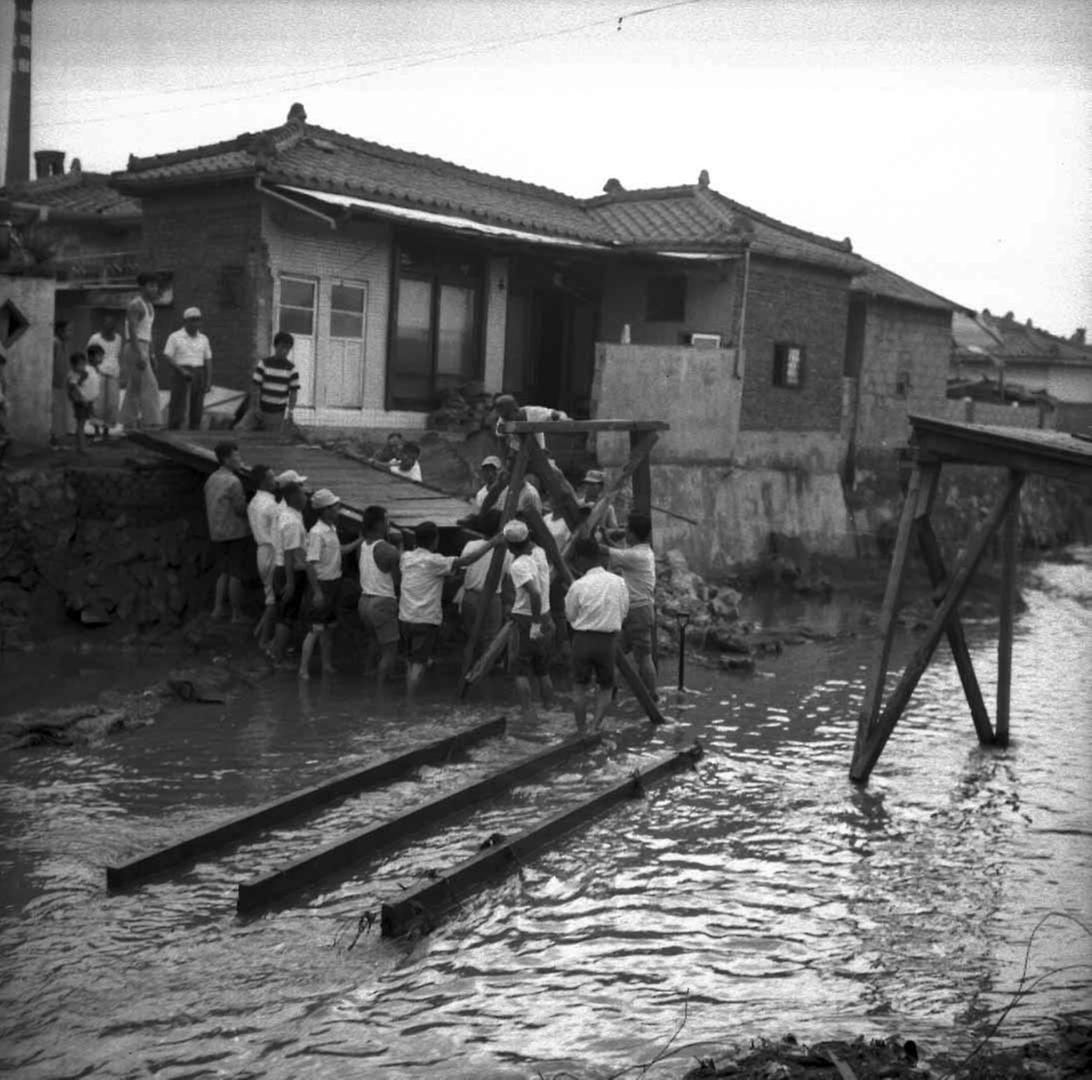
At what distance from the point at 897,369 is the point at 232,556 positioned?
21.0 metres

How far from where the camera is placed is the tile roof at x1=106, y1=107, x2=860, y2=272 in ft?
71.6

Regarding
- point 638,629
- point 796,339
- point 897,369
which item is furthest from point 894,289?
point 638,629

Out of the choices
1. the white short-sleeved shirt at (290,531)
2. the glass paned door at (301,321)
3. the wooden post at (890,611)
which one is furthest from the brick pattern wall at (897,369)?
the wooden post at (890,611)

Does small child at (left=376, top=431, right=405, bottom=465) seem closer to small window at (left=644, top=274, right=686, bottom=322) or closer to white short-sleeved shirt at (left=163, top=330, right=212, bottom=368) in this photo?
white short-sleeved shirt at (left=163, top=330, right=212, bottom=368)

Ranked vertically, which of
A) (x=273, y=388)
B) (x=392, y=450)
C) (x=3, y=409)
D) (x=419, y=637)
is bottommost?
(x=419, y=637)

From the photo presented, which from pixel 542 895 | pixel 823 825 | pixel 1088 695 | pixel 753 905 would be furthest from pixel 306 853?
pixel 1088 695

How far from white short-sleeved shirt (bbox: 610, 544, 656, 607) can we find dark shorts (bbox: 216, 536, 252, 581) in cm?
446

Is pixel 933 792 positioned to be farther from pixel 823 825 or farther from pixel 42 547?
pixel 42 547

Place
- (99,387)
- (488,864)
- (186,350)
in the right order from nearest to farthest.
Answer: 1. (488,864)
2. (99,387)
3. (186,350)

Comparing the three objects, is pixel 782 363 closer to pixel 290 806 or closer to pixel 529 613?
pixel 529 613

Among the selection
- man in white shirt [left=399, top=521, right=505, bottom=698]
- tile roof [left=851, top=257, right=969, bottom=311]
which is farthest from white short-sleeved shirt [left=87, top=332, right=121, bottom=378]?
tile roof [left=851, top=257, right=969, bottom=311]

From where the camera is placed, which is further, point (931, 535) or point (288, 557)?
point (288, 557)

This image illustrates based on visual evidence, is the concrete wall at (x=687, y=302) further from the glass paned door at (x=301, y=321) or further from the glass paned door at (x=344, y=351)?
the glass paned door at (x=301, y=321)

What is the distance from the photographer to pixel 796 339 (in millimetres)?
28297
